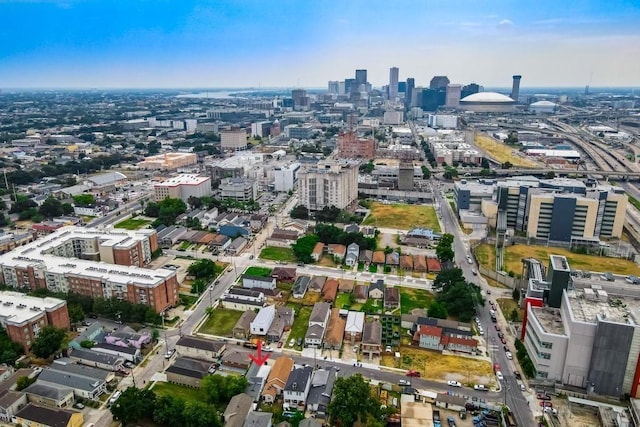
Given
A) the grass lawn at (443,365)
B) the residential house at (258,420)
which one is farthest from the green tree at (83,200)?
the grass lawn at (443,365)

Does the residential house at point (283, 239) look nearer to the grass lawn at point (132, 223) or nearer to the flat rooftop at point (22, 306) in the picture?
the grass lawn at point (132, 223)

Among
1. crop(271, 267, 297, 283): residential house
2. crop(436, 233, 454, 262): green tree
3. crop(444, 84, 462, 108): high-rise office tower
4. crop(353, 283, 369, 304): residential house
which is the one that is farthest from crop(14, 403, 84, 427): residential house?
crop(444, 84, 462, 108): high-rise office tower

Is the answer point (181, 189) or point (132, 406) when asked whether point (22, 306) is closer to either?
point (132, 406)

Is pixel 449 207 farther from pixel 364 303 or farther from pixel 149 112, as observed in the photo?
pixel 149 112

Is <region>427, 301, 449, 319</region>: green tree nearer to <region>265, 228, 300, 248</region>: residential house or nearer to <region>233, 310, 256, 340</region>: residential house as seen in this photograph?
<region>233, 310, 256, 340</region>: residential house

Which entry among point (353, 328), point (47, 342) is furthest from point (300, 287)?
point (47, 342)
